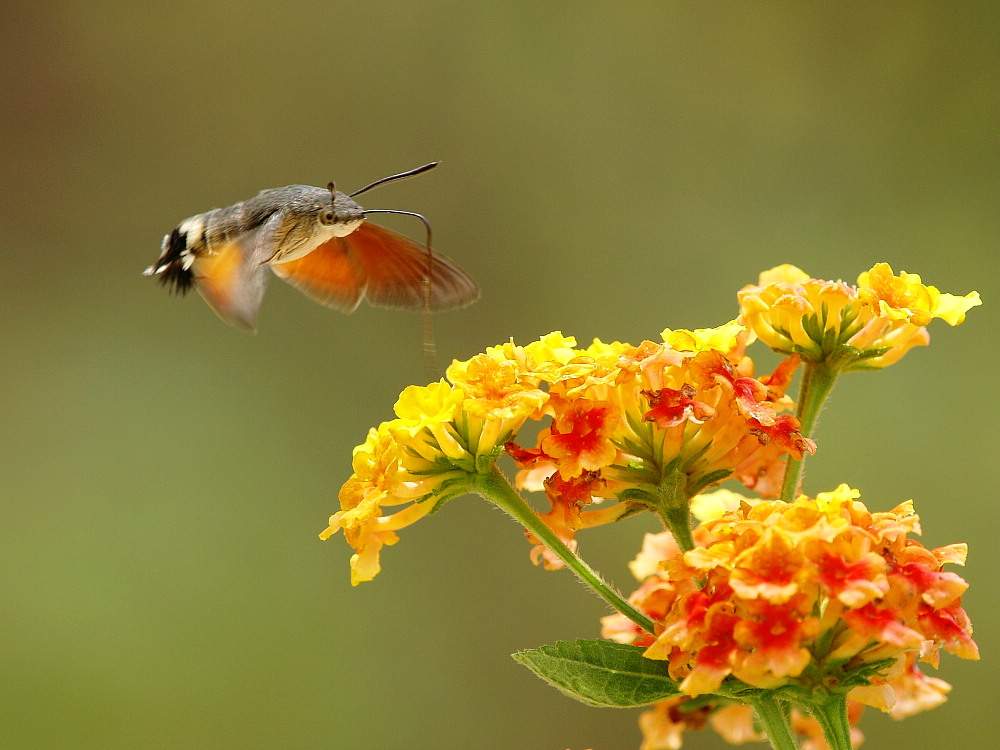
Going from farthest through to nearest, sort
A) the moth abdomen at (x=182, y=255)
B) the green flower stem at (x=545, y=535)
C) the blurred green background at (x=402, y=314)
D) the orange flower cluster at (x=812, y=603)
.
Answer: the blurred green background at (x=402, y=314) < the moth abdomen at (x=182, y=255) < the green flower stem at (x=545, y=535) < the orange flower cluster at (x=812, y=603)

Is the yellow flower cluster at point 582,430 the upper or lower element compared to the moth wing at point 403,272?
lower

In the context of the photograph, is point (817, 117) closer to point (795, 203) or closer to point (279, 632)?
point (795, 203)

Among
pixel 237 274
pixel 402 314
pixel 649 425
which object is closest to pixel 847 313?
pixel 649 425

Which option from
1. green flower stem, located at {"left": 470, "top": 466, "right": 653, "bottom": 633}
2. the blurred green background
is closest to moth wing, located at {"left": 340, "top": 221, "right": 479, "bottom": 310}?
green flower stem, located at {"left": 470, "top": 466, "right": 653, "bottom": 633}

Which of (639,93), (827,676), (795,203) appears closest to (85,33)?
(639,93)

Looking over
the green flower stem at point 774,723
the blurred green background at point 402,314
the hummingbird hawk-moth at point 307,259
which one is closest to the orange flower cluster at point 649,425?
the green flower stem at point 774,723

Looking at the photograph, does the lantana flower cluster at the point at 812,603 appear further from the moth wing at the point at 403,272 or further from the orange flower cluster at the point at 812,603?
the moth wing at the point at 403,272

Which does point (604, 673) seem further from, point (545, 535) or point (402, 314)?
point (402, 314)

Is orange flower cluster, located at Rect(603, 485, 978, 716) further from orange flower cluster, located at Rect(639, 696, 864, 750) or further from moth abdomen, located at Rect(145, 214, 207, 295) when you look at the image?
moth abdomen, located at Rect(145, 214, 207, 295)

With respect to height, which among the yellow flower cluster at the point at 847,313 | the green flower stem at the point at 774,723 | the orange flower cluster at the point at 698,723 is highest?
the yellow flower cluster at the point at 847,313
